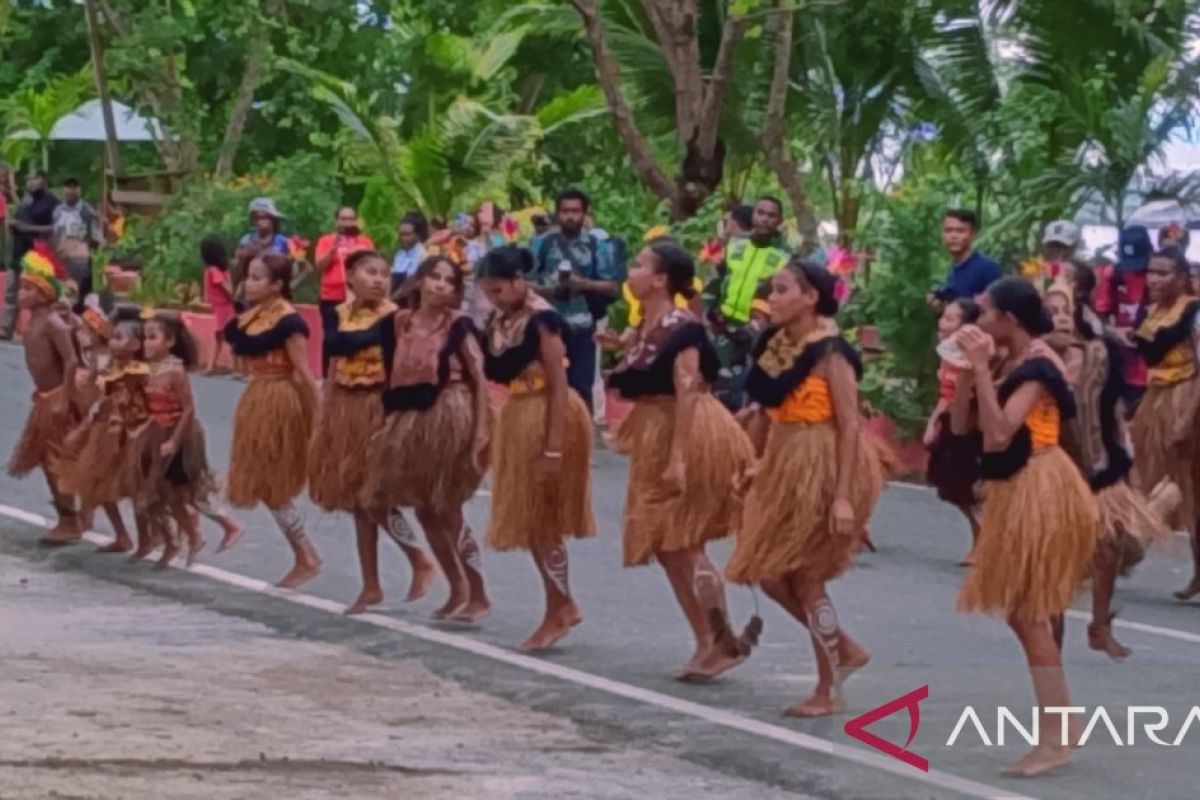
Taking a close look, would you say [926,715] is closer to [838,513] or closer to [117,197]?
[838,513]

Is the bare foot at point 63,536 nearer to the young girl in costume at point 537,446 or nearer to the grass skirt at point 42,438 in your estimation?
the grass skirt at point 42,438

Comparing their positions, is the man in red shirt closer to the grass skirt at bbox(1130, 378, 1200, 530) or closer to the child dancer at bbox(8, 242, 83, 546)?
the child dancer at bbox(8, 242, 83, 546)

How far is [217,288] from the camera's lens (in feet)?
77.3

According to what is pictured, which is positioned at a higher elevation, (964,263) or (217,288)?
(964,263)

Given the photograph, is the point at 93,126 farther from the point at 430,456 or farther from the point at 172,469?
the point at 430,456

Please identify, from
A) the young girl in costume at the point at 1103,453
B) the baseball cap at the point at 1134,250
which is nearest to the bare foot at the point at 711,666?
the young girl in costume at the point at 1103,453

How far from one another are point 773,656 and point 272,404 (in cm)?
279

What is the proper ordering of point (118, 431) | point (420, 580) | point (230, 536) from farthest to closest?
point (118, 431) → point (230, 536) → point (420, 580)

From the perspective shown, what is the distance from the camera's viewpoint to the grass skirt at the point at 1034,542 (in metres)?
7.97

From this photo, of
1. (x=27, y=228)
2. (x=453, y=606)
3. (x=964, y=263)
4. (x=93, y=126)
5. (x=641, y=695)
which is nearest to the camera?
(x=641, y=695)

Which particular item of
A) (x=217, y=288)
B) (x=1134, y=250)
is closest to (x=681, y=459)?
(x=1134, y=250)

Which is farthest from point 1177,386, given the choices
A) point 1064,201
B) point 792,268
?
point 1064,201

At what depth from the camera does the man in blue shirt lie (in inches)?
554

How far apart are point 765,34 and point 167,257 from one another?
22.7 feet
